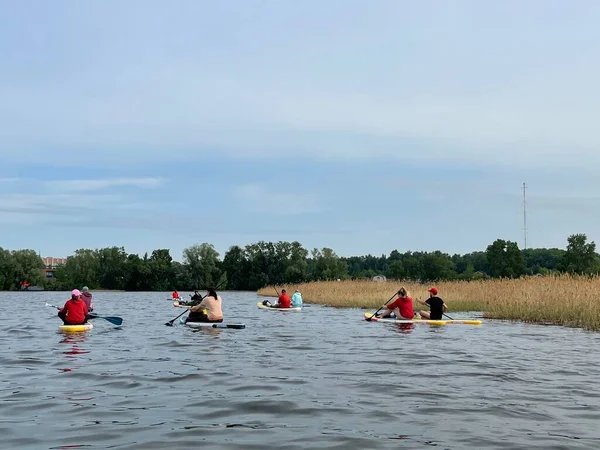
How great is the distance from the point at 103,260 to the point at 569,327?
125m

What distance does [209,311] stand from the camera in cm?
2214

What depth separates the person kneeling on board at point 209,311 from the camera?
22109 mm

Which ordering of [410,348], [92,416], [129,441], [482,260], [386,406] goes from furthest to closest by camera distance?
[482,260] → [410,348] → [386,406] → [92,416] → [129,441]

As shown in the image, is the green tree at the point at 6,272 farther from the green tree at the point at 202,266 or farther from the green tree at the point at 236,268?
the green tree at the point at 236,268

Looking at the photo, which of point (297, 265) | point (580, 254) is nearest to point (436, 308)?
point (580, 254)

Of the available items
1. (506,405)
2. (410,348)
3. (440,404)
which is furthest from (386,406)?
(410,348)

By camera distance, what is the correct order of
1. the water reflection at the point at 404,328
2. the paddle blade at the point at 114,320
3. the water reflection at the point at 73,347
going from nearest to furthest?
the water reflection at the point at 73,347 → the water reflection at the point at 404,328 → the paddle blade at the point at 114,320

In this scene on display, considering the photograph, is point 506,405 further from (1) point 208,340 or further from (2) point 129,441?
(1) point 208,340

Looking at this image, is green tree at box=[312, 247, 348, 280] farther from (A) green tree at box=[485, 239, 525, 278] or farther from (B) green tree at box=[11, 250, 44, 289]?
(B) green tree at box=[11, 250, 44, 289]

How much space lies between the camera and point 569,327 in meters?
21.7

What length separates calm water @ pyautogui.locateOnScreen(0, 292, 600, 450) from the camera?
7371mm

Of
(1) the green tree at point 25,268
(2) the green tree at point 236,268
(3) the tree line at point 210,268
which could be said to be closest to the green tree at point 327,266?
(3) the tree line at point 210,268

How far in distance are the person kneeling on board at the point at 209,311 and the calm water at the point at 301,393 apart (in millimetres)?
3967

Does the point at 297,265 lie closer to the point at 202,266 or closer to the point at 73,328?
the point at 202,266
